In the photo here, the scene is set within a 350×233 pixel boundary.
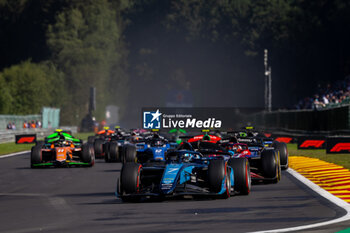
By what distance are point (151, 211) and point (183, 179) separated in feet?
5.61

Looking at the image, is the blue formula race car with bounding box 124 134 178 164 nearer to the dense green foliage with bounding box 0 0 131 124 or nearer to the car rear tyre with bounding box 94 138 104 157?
the car rear tyre with bounding box 94 138 104 157

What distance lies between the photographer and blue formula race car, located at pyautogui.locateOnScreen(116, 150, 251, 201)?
14.3 metres

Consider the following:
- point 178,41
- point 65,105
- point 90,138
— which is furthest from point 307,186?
point 178,41

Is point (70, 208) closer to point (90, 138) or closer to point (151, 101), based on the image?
point (90, 138)

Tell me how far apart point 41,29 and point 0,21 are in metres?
7.43

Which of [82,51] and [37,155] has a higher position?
[82,51]

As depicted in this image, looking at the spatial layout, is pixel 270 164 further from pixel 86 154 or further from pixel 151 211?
pixel 86 154

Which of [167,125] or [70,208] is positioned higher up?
[167,125]

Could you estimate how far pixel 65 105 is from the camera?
357 ft

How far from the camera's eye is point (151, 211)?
12938 millimetres

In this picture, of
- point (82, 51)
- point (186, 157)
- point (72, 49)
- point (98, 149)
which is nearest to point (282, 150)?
point (186, 157)

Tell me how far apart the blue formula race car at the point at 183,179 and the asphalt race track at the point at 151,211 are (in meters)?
0.20

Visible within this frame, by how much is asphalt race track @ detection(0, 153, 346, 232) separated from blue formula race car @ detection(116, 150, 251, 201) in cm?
20

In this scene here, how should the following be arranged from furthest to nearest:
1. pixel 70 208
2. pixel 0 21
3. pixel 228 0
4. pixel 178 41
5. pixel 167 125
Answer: pixel 178 41 → pixel 228 0 → pixel 0 21 → pixel 167 125 → pixel 70 208
